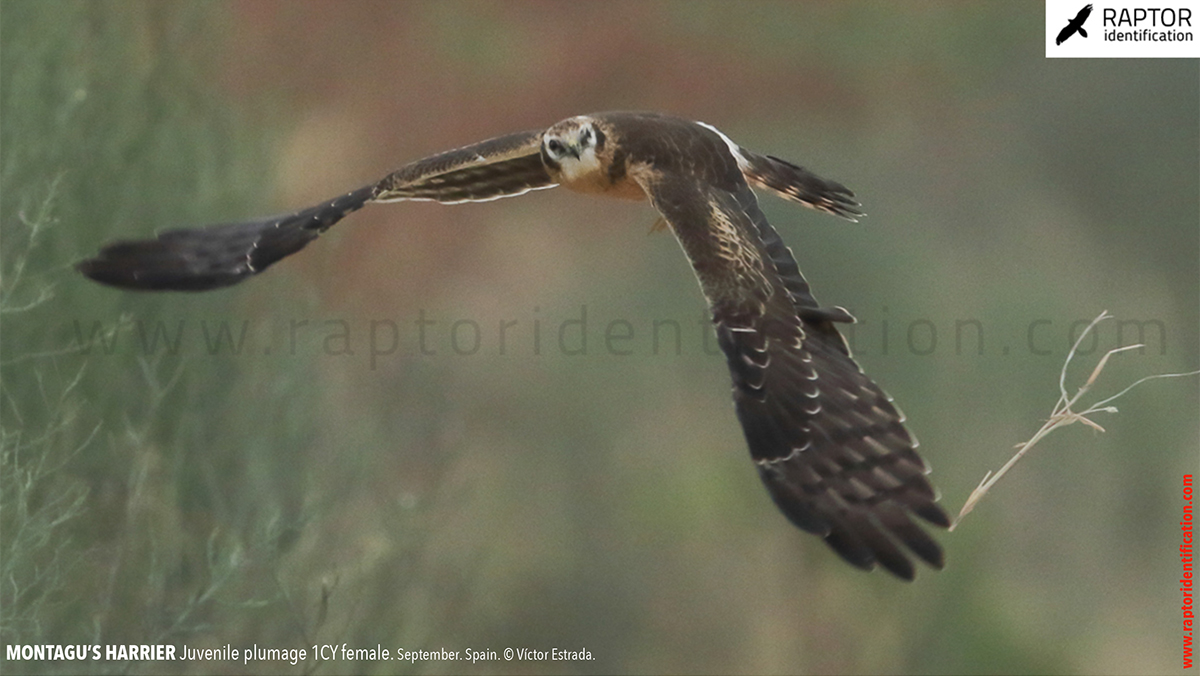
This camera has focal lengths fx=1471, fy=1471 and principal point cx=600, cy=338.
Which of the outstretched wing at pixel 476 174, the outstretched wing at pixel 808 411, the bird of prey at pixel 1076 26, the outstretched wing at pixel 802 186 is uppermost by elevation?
the bird of prey at pixel 1076 26

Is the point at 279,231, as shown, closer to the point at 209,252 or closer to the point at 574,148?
the point at 209,252

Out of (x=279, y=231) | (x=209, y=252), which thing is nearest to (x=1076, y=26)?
(x=279, y=231)

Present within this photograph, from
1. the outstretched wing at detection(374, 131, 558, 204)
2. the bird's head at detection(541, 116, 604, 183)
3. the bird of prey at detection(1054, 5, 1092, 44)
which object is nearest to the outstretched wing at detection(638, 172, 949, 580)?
the bird's head at detection(541, 116, 604, 183)

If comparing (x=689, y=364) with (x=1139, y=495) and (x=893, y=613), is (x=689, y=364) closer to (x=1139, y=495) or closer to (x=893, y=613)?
(x=893, y=613)

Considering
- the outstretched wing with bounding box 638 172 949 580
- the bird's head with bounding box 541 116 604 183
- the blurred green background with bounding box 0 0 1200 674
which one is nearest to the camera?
the outstretched wing with bounding box 638 172 949 580

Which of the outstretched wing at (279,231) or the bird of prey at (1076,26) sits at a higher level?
the bird of prey at (1076,26)

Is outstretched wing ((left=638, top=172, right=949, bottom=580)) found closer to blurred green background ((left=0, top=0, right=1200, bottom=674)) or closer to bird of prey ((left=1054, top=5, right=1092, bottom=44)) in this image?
blurred green background ((left=0, top=0, right=1200, bottom=674))

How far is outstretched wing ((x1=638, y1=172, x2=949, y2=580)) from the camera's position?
9.24ft

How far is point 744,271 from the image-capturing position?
3.01 metres

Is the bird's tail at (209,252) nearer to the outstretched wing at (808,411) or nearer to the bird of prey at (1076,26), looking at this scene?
the outstretched wing at (808,411)

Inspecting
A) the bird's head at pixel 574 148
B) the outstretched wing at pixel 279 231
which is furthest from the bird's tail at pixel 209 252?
the bird's head at pixel 574 148

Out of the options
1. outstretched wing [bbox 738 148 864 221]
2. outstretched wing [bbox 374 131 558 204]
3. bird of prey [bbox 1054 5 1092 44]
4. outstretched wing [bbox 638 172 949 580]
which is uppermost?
bird of prey [bbox 1054 5 1092 44]

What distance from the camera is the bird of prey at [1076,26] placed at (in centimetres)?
473

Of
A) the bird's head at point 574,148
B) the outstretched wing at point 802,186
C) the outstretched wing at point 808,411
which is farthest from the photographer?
the outstretched wing at point 802,186
